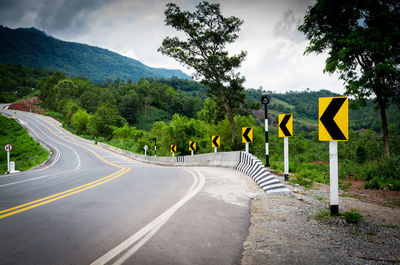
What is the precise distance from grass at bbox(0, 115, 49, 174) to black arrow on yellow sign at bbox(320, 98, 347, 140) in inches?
1104

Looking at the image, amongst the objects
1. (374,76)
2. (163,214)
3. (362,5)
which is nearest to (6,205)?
(163,214)

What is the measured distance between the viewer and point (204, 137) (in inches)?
1702

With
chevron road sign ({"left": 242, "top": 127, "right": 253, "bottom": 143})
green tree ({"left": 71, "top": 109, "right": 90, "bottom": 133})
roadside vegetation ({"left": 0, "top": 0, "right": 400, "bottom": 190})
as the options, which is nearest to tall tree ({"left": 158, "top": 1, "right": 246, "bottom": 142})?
roadside vegetation ({"left": 0, "top": 0, "right": 400, "bottom": 190})

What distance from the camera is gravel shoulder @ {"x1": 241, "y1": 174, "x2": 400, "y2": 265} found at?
2.73 meters

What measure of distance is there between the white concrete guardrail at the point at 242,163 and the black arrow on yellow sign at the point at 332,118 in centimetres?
233

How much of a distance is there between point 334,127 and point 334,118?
0.55 feet

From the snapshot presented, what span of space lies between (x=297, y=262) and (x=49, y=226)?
3.64 meters

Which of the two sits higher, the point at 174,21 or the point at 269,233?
the point at 174,21

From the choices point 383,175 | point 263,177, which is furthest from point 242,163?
point 383,175

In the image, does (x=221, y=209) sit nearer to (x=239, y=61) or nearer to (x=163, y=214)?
(x=163, y=214)

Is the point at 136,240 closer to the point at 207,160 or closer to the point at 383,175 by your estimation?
the point at 383,175

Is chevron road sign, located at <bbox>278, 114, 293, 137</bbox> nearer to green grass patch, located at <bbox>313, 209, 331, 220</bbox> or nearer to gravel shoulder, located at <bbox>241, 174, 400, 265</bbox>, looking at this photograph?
gravel shoulder, located at <bbox>241, 174, 400, 265</bbox>

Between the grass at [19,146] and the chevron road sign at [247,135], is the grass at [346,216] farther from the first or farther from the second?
the grass at [19,146]

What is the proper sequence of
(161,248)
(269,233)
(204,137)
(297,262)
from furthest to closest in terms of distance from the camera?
(204,137), (269,233), (161,248), (297,262)
